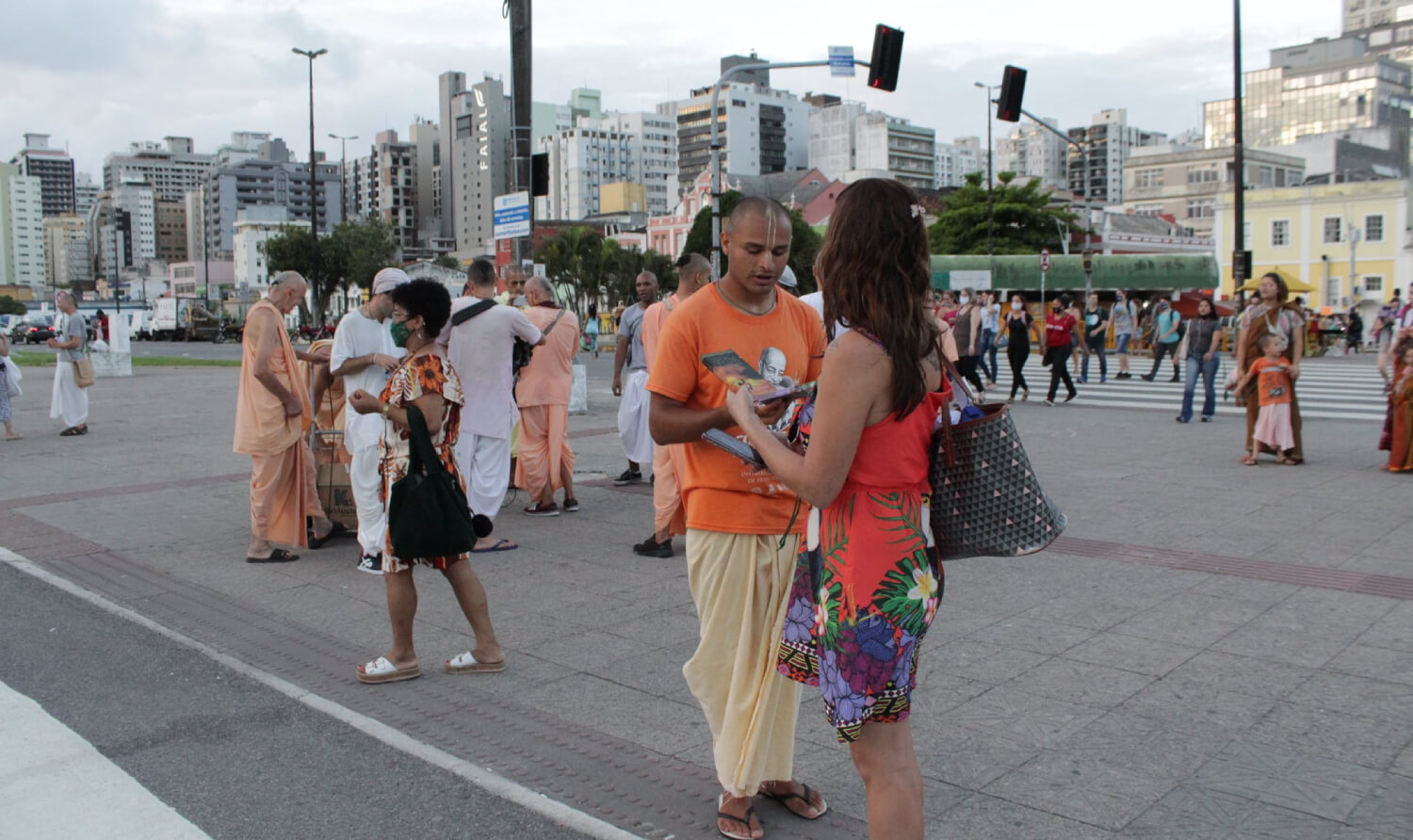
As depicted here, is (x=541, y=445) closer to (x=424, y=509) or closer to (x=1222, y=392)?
(x=424, y=509)

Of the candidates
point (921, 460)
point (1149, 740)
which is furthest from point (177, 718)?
point (1149, 740)

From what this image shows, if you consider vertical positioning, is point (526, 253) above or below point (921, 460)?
above

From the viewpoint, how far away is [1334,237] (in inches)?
2454

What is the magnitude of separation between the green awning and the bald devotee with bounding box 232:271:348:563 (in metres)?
43.4

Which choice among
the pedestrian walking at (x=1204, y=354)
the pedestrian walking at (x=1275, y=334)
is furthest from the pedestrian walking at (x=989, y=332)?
the pedestrian walking at (x=1275, y=334)

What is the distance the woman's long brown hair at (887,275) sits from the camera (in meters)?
2.50

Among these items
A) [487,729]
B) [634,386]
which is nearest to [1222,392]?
[634,386]

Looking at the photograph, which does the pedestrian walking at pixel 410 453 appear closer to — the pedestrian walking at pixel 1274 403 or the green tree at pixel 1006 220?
the pedestrian walking at pixel 1274 403

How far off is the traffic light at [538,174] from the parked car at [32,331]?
55.6 m

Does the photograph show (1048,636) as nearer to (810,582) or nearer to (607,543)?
(810,582)

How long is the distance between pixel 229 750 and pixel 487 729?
919mm

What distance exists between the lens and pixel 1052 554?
6789 mm

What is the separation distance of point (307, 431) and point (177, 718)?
3427 millimetres

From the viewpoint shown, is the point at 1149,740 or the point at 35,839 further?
the point at 1149,740
